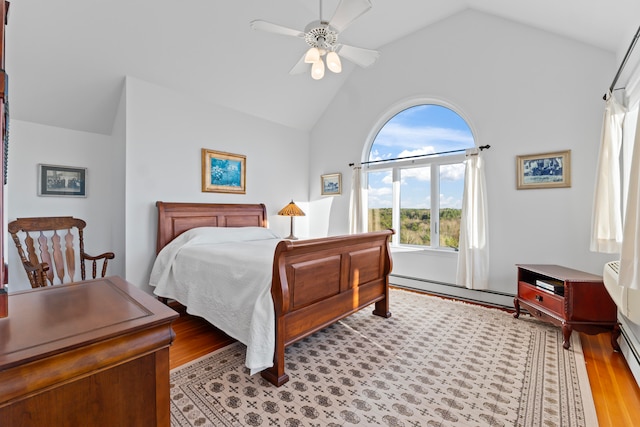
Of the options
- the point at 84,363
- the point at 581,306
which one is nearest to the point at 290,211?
the point at 581,306

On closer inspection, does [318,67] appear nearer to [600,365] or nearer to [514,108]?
[514,108]

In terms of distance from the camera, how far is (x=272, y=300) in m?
2.10

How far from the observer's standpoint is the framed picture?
5.28 metres

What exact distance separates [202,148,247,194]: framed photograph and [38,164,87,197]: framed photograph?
4.50 feet

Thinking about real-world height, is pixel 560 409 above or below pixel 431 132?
below

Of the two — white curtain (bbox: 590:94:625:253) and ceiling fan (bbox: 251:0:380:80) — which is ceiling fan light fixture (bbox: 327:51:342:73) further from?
white curtain (bbox: 590:94:625:253)

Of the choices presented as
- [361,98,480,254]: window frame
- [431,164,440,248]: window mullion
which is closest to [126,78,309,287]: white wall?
[361,98,480,254]: window frame

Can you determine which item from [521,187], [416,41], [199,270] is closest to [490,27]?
[416,41]

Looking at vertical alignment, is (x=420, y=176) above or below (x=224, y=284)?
above

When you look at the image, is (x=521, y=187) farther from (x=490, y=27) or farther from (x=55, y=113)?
(x=55, y=113)

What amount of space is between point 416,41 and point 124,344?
498cm

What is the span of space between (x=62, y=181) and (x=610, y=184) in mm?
5652

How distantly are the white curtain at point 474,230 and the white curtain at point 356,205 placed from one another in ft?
5.13

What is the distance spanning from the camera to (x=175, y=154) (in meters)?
3.80
